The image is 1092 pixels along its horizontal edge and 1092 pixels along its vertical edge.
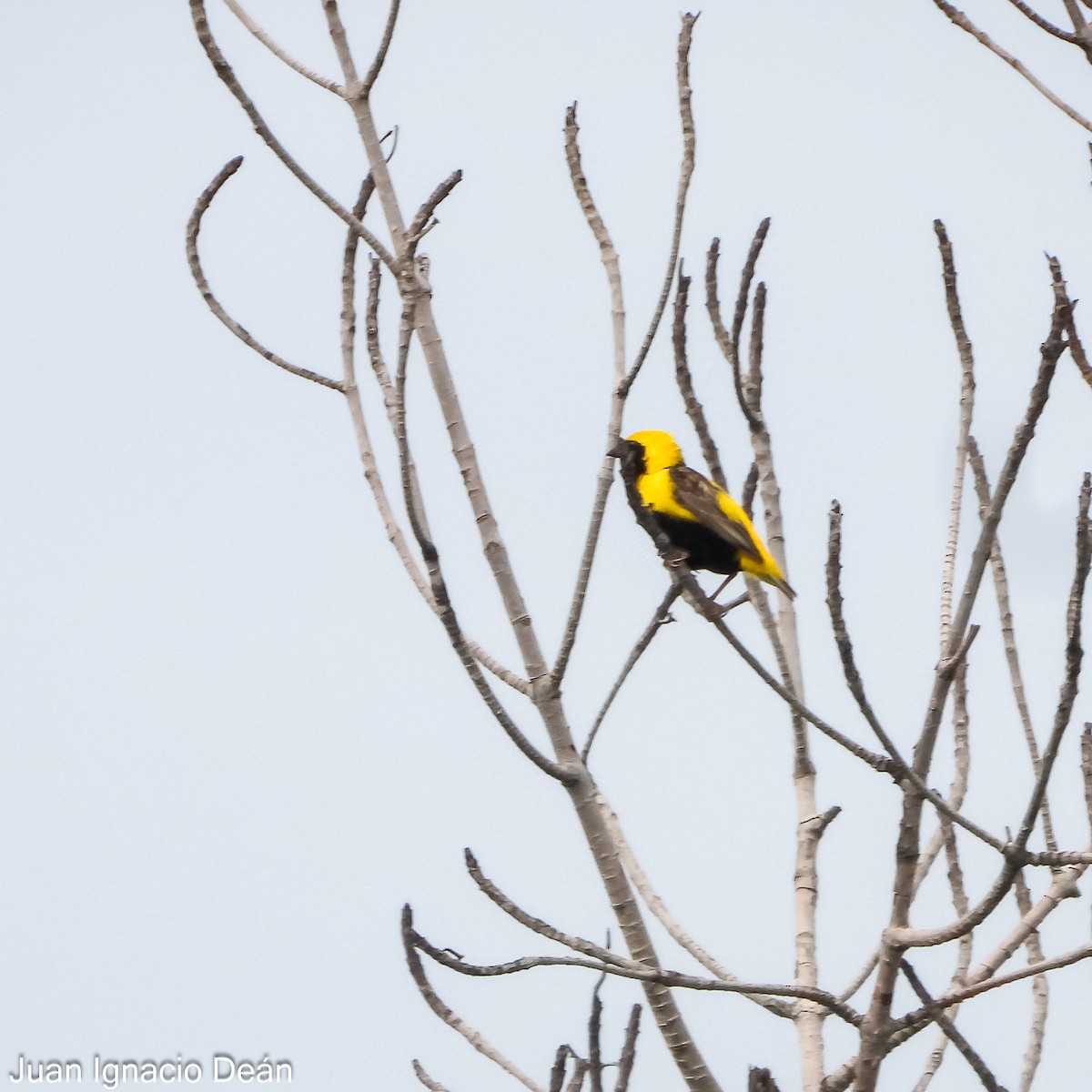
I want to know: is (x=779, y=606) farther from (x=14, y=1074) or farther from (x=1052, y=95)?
(x=14, y=1074)

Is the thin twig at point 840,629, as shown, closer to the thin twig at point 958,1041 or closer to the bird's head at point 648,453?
the thin twig at point 958,1041

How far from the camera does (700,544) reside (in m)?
5.98

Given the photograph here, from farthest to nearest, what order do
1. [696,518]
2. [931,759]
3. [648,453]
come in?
[648,453], [696,518], [931,759]

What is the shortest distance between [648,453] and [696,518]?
0.67 meters

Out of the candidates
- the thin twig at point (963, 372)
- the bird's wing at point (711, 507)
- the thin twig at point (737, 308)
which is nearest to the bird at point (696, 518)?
the bird's wing at point (711, 507)

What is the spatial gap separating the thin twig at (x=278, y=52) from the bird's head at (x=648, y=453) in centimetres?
277

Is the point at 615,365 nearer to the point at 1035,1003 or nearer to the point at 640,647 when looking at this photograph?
the point at 640,647

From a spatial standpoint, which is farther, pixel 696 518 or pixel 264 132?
pixel 696 518

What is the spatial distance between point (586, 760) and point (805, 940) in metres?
0.89

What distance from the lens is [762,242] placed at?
3895mm

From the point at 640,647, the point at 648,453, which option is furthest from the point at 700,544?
the point at 640,647

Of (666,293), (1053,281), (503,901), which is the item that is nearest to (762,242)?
(666,293)

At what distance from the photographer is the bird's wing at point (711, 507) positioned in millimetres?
5719

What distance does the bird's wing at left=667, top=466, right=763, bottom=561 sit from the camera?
5.72m
